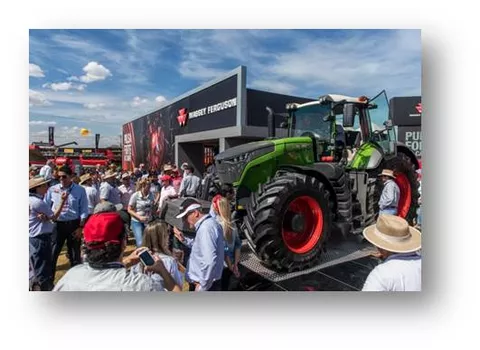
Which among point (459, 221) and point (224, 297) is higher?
point (459, 221)

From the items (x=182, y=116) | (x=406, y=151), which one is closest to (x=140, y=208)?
(x=182, y=116)

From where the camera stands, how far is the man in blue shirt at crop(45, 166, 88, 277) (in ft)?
9.16

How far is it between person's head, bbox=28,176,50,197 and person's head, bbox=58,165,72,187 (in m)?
0.18

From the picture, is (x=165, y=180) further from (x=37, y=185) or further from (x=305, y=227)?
(x=305, y=227)

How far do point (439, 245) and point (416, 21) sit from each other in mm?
1929

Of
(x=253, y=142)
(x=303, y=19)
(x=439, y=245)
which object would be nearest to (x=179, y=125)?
(x=253, y=142)

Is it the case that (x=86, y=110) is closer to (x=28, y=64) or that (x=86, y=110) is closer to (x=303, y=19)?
(x=28, y=64)

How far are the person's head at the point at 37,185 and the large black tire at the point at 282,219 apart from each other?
171cm

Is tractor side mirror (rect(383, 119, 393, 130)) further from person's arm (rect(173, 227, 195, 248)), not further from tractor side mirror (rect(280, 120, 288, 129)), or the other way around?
→ person's arm (rect(173, 227, 195, 248))

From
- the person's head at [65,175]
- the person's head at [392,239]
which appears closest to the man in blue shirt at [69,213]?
the person's head at [65,175]

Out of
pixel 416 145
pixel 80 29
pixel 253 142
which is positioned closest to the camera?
pixel 80 29

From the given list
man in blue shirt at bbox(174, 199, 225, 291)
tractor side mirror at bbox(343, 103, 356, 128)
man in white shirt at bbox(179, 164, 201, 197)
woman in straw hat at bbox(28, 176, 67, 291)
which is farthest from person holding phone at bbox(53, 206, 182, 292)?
tractor side mirror at bbox(343, 103, 356, 128)

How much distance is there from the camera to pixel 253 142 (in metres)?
3.24

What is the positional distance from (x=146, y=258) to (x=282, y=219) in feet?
4.28
